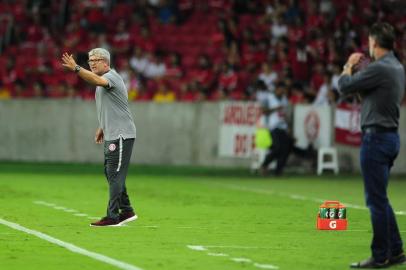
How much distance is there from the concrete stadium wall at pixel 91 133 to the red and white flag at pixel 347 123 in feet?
8.92

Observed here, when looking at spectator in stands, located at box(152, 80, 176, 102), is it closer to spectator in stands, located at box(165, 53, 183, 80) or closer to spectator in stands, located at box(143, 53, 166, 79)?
spectator in stands, located at box(165, 53, 183, 80)

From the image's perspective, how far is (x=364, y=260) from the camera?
11.2 meters

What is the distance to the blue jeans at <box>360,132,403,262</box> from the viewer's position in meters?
10.9

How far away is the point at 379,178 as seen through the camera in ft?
35.8

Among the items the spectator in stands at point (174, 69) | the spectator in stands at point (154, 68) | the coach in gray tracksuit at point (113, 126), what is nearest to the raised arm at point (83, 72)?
the coach in gray tracksuit at point (113, 126)

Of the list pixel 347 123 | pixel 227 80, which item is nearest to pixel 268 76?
pixel 227 80

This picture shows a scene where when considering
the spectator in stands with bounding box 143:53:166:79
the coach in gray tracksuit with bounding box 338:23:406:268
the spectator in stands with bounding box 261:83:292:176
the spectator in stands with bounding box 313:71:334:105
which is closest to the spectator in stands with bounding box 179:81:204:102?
the spectator in stands with bounding box 143:53:166:79

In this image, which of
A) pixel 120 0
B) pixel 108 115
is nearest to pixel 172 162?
pixel 120 0

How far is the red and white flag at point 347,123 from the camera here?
1177 inches

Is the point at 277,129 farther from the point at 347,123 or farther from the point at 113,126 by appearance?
the point at 113,126

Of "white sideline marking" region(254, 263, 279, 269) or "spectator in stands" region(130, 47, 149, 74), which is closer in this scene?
"white sideline marking" region(254, 263, 279, 269)

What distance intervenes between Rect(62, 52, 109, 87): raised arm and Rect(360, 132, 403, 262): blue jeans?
447cm

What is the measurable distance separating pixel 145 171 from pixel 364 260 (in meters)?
19.3

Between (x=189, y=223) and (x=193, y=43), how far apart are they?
863 inches
